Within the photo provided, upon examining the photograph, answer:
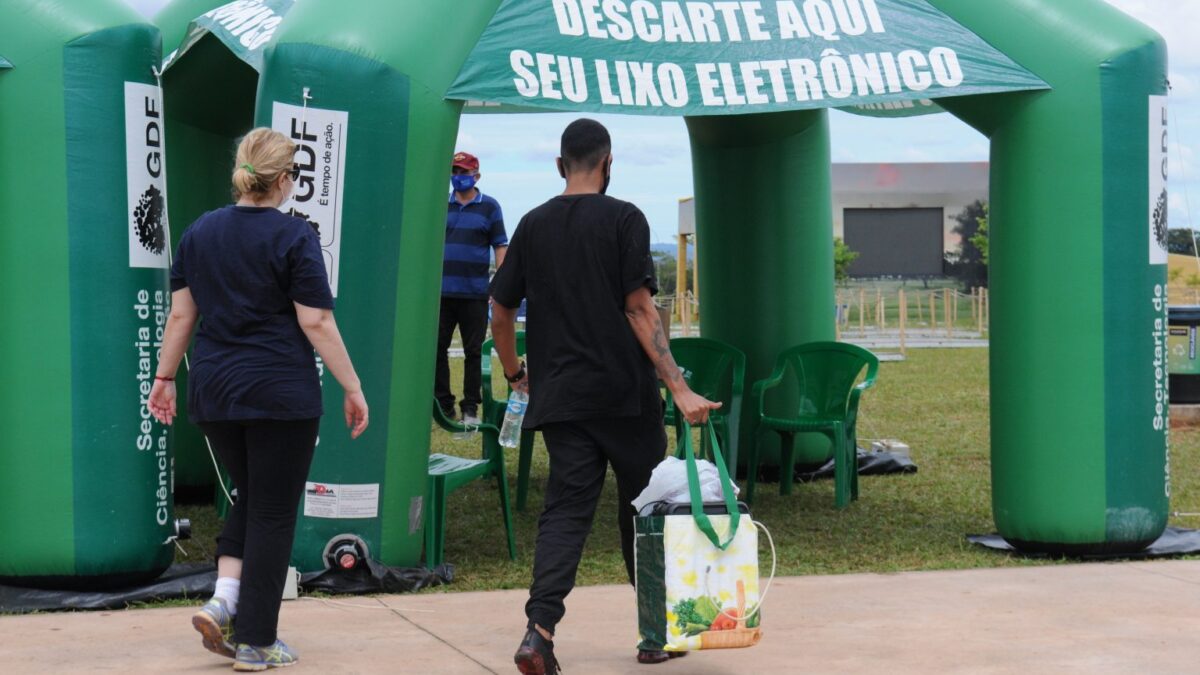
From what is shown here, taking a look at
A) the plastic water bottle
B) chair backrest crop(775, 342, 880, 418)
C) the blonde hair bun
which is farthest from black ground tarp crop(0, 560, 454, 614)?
chair backrest crop(775, 342, 880, 418)

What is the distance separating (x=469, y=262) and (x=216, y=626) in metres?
5.96

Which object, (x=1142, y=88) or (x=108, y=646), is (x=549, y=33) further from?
(x=108, y=646)

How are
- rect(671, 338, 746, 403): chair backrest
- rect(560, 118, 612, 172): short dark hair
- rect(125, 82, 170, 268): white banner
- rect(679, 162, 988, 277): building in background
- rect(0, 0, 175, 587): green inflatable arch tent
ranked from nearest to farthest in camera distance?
rect(560, 118, 612, 172): short dark hair
rect(0, 0, 175, 587): green inflatable arch tent
rect(125, 82, 170, 268): white banner
rect(671, 338, 746, 403): chair backrest
rect(679, 162, 988, 277): building in background

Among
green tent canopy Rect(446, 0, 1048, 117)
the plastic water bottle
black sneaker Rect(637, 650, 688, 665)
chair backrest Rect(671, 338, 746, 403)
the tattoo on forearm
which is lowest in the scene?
black sneaker Rect(637, 650, 688, 665)

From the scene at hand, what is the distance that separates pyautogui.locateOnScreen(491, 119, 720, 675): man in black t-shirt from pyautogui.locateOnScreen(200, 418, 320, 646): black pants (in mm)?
719

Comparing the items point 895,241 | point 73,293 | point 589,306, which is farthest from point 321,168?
point 895,241

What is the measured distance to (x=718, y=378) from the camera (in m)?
8.72

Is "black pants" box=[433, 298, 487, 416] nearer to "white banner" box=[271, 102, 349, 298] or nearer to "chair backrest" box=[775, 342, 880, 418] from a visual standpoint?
"chair backrest" box=[775, 342, 880, 418]

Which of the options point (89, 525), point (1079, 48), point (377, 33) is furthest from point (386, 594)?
point (1079, 48)

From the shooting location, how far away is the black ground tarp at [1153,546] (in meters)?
6.72

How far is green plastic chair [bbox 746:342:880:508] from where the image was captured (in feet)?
27.6

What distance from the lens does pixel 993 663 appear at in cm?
492

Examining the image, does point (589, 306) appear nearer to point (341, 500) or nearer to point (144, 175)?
→ point (341, 500)

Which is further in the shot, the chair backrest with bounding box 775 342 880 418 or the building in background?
the building in background
